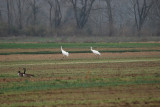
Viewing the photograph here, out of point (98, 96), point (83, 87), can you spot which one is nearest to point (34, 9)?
point (83, 87)

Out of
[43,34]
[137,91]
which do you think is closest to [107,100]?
[137,91]

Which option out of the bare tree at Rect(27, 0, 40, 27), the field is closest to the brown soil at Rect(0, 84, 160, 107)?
the field

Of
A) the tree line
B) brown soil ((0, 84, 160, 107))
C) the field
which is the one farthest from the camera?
the tree line

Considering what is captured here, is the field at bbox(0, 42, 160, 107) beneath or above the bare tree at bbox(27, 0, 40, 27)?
beneath

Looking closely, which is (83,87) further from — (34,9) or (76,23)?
(76,23)

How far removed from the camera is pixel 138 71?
22922mm

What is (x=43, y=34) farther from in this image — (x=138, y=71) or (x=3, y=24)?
(x=138, y=71)

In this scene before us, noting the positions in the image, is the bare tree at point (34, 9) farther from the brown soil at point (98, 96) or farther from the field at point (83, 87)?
the brown soil at point (98, 96)

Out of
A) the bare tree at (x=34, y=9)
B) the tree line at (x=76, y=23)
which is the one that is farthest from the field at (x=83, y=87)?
the bare tree at (x=34, y=9)

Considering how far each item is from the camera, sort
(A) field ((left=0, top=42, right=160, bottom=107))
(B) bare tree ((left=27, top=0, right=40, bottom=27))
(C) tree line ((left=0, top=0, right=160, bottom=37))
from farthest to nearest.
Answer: (B) bare tree ((left=27, top=0, right=40, bottom=27)) → (C) tree line ((left=0, top=0, right=160, bottom=37)) → (A) field ((left=0, top=42, right=160, bottom=107))

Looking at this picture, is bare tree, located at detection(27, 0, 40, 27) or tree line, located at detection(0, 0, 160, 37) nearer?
tree line, located at detection(0, 0, 160, 37)

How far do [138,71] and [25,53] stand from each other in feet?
52.8

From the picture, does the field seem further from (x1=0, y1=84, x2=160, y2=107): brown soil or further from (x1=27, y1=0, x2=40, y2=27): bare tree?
(x1=27, y1=0, x2=40, y2=27): bare tree

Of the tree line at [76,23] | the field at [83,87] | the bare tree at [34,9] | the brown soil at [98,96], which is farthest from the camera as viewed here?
the bare tree at [34,9]
